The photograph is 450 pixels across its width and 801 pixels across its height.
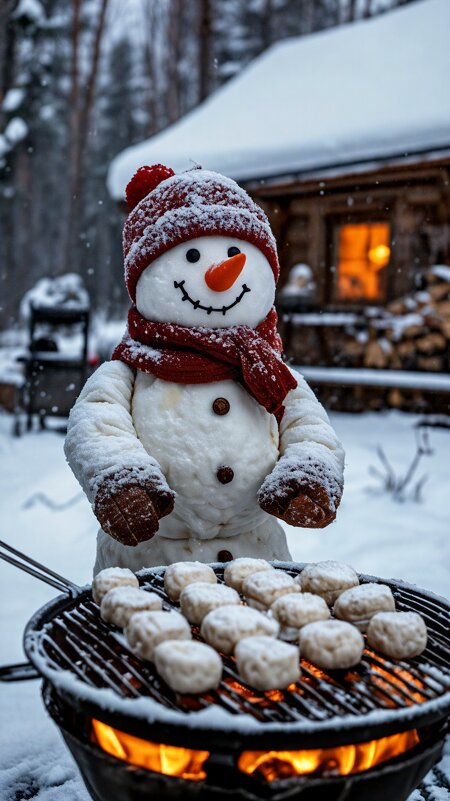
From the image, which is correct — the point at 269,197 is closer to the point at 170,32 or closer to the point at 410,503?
the point at 410,503

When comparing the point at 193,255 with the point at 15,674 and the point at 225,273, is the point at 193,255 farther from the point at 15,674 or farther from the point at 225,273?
the point at 15,674

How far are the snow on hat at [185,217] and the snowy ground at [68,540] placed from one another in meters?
1.23

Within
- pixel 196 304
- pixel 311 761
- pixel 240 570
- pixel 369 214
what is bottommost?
pixel 311 761

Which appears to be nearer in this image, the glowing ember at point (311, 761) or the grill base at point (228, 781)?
the grill base at point (228, 781)

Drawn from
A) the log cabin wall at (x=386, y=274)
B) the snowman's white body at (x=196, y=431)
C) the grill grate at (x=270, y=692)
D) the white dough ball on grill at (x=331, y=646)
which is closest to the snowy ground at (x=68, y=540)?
the snowman's white body at (x=196, y=431)

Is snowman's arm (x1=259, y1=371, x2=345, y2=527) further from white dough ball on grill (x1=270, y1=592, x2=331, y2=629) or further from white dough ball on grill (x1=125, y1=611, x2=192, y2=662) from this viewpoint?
white dough ball on grill (x1=125, y1=611, x2=192, y2=662)

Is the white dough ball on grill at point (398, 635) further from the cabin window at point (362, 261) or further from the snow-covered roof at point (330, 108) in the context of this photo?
the cabin window at point (362, 261)

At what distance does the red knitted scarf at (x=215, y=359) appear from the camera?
2.07 m

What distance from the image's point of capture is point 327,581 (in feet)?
5.48

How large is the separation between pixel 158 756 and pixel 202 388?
3.52ft

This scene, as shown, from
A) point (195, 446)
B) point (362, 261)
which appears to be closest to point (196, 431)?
point (195, 446)

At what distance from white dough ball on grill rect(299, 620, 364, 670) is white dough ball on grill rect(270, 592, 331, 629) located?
62mm

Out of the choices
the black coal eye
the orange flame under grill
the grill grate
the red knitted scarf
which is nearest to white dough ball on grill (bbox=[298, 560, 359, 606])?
the grill grate

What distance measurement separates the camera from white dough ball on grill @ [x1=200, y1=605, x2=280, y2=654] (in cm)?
139
